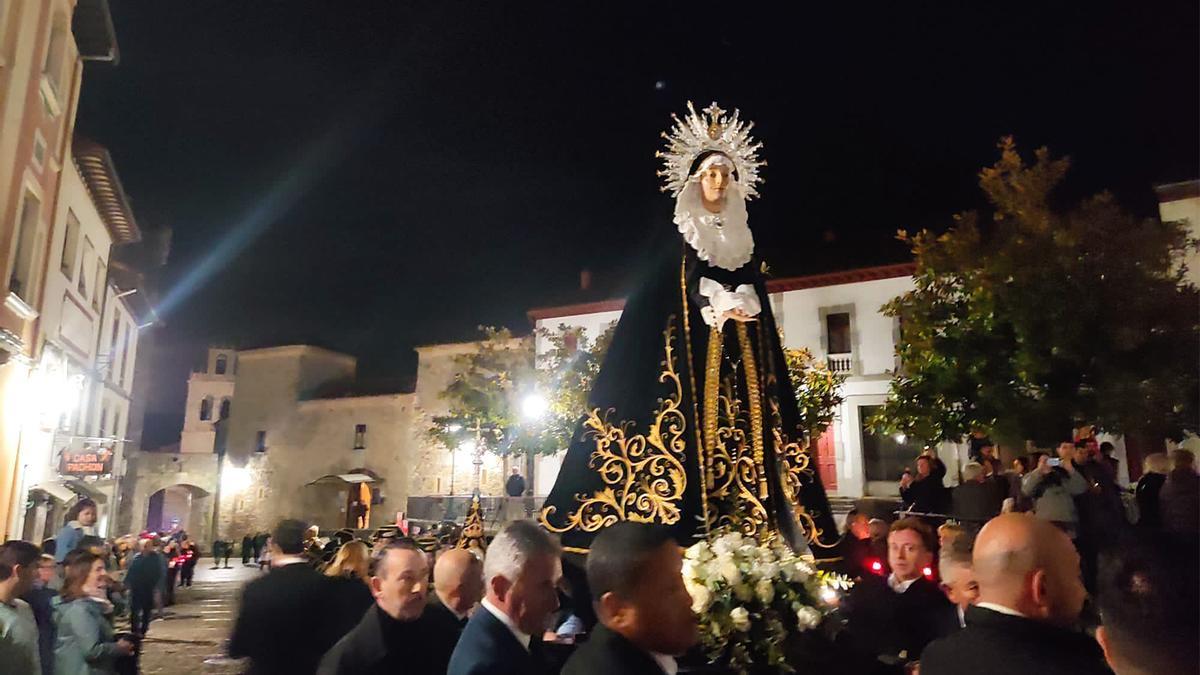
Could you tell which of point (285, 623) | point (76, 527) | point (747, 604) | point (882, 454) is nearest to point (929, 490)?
point (747, 604)

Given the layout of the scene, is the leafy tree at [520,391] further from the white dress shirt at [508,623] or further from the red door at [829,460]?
the white dress shirt at [508,623]

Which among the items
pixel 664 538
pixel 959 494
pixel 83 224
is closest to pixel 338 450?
pixel 83 224

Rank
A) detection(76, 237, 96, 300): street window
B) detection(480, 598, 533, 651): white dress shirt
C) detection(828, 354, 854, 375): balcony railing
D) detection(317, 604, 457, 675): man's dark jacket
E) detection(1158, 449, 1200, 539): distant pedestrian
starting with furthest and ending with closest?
1. detection(828, 354, 854, 375): balcony railing
2. detection(76, 237, 96, 300): street window
3. detection(1158, 449, 1200, 539): distant pedestrian
4. detection(317, 604, 457, 675): man's dark jacket
5. detection(480, 598, 533, 651): white dress shirt

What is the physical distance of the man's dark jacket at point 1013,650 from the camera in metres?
2.05

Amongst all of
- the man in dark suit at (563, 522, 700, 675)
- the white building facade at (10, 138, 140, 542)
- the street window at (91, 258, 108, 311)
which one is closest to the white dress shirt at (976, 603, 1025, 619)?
the man in dark suit at (563, 522, 700, 675)

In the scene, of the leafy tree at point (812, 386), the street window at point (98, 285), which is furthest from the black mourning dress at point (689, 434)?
the street window at point (98, 285)

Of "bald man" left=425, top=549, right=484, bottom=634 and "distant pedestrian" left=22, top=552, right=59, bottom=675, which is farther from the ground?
"bald man" left=425, top=549, right=484, bottom=634

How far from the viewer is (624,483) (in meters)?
4.62

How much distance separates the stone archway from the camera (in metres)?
34.9

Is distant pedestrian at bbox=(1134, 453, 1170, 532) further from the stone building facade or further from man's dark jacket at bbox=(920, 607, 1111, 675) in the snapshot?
the stone building facade

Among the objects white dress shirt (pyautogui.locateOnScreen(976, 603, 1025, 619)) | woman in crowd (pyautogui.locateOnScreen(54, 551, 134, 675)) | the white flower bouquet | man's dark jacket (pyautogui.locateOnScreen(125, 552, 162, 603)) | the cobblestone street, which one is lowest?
the cobblestone street

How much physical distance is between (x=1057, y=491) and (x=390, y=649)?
7218mm

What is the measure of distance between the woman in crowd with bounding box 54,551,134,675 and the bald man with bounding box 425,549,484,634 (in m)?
2.90

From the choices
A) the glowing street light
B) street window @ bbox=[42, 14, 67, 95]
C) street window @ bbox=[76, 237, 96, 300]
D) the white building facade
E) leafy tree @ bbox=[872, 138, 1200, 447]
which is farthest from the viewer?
the glowing street light
